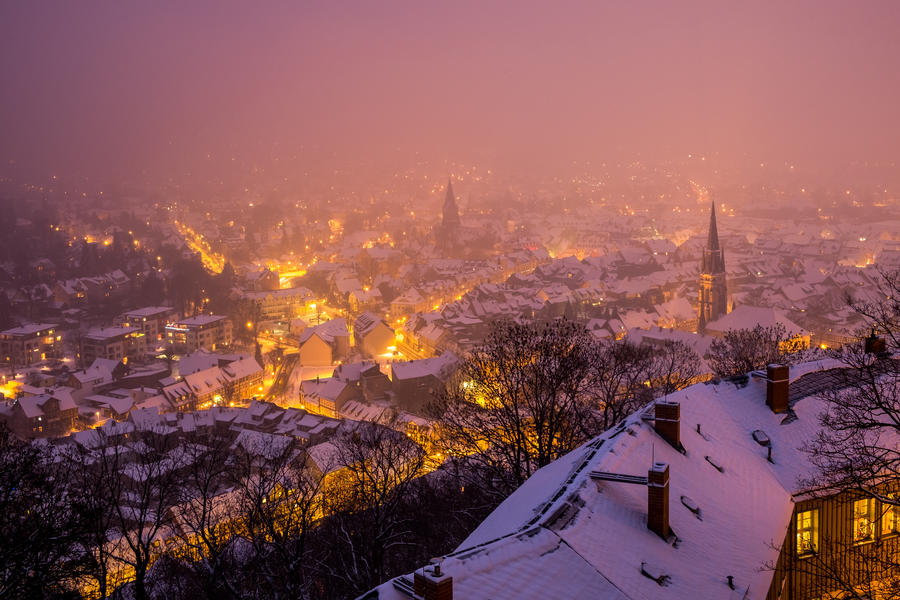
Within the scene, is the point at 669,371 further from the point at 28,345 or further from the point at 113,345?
the point at 28,345

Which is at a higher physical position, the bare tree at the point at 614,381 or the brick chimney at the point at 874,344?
the brick chimney at the point at 874,344

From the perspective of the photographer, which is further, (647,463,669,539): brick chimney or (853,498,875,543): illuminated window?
(853,498,875,543): illuminated window

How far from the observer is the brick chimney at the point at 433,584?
5988mm

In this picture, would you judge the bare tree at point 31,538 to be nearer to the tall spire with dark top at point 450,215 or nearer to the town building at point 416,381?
the town building at point 416,381

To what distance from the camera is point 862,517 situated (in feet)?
33.6

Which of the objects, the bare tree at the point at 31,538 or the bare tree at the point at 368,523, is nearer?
the bare tree at the point at 31,538

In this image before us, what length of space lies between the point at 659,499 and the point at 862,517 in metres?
4.21

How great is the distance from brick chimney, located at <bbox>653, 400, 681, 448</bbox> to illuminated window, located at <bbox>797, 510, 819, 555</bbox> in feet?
6.47

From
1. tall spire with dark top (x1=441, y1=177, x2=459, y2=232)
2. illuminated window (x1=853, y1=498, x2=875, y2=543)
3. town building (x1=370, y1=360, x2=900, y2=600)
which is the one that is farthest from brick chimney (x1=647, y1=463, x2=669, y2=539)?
tall spire with dark top (x1=441, y1=177, x2=459, y2=232)

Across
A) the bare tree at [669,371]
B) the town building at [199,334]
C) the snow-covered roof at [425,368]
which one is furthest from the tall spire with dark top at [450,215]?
the bare tree at [669,371]

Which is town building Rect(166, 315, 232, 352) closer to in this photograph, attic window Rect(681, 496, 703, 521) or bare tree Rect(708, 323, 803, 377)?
bare tree Rect(708, 323, 803, 377)

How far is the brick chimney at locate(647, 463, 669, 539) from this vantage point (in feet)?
27.1

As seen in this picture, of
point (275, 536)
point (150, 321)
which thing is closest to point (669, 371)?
point (275, 536)

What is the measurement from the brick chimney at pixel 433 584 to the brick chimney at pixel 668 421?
547cm
